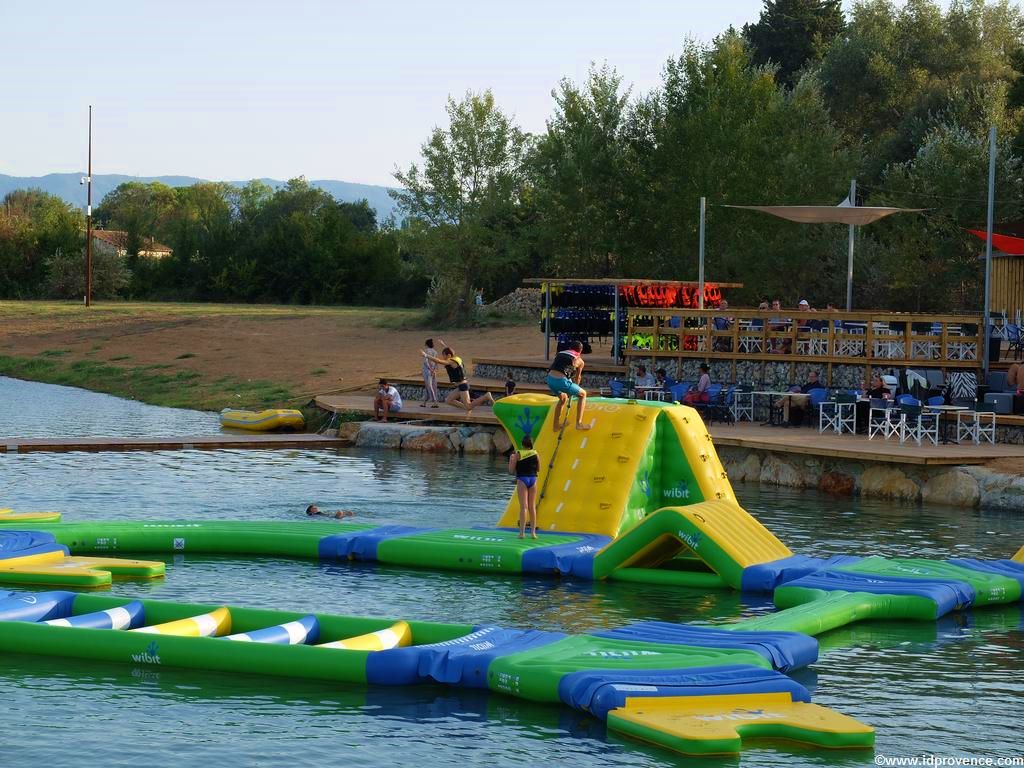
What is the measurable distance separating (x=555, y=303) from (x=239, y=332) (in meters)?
20.1

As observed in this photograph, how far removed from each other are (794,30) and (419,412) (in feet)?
135

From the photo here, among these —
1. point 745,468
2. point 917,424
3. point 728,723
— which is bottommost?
point 728,723

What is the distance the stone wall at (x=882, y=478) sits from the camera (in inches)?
821

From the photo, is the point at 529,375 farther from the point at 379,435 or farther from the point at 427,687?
the point at 427,687

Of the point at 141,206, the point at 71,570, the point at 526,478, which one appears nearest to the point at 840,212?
the point at 526,478

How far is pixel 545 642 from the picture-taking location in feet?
38.2

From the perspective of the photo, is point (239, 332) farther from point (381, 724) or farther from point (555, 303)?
point (381, 724)

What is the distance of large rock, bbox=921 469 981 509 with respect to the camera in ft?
69.3

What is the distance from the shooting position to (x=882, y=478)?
22078 mm

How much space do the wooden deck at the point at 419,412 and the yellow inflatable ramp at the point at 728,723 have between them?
16.5 meters

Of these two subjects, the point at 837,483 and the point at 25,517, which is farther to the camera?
the point at 837,483

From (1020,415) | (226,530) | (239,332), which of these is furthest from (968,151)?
(226,530)

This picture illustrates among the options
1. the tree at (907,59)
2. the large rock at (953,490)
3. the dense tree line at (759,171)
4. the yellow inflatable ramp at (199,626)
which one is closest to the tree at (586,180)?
the dense tree line at (759,171)

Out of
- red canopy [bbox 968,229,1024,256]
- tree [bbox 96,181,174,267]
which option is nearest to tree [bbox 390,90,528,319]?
red canopy [bbox 968,229,1024,256]
